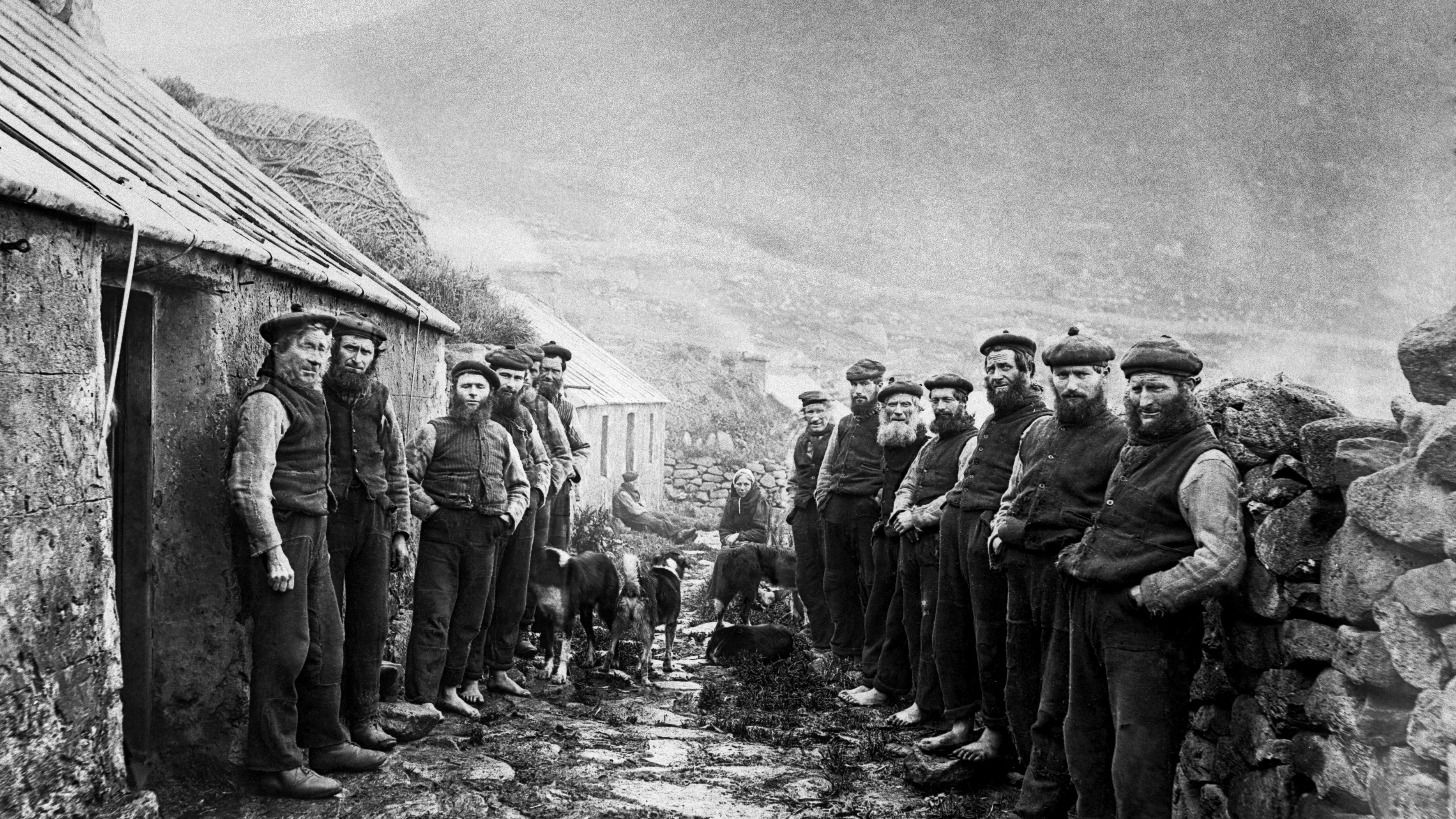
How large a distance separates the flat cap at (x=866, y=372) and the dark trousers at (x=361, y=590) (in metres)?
4.22

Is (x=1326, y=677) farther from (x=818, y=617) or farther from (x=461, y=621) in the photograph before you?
(x=818, y=617)

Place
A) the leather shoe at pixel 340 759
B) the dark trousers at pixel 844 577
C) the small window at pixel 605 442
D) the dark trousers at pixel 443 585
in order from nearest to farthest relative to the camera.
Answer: the leather shoe at pixel 340 759 < the dark trousers at pixel 443 585 < the dark trousers at pixel 844 577 < the small window at pixel 605 442

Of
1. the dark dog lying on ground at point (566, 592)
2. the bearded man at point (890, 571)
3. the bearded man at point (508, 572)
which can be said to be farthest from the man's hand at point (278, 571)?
the bearded man at point (890, 571)

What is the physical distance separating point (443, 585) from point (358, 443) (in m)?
1.34

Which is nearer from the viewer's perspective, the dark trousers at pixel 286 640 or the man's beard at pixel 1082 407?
the dark trousers at pixel 286 640

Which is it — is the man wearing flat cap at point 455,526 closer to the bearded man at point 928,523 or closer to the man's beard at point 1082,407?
the bearded man at point 928,523

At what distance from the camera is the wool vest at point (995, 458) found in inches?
221

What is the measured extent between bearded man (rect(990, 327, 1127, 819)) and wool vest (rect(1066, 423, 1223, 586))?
1.15 ft

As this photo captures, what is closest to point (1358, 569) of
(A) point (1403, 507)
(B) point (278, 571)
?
(A) point (1403, 507)

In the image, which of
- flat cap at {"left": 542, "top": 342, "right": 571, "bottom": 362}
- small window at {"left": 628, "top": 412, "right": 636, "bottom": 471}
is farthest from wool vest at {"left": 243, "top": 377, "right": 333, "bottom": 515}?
small window at {"left": 628, "top": 412, "right": 636, "bottom": 471}

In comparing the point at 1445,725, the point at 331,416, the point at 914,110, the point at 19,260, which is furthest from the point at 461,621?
the point at 914,110

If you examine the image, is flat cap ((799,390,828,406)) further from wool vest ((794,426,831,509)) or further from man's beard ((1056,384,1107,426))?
man's beard ((1056,384,1107,426))

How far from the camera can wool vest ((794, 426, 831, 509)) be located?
930cm

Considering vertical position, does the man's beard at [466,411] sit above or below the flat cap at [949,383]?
below
